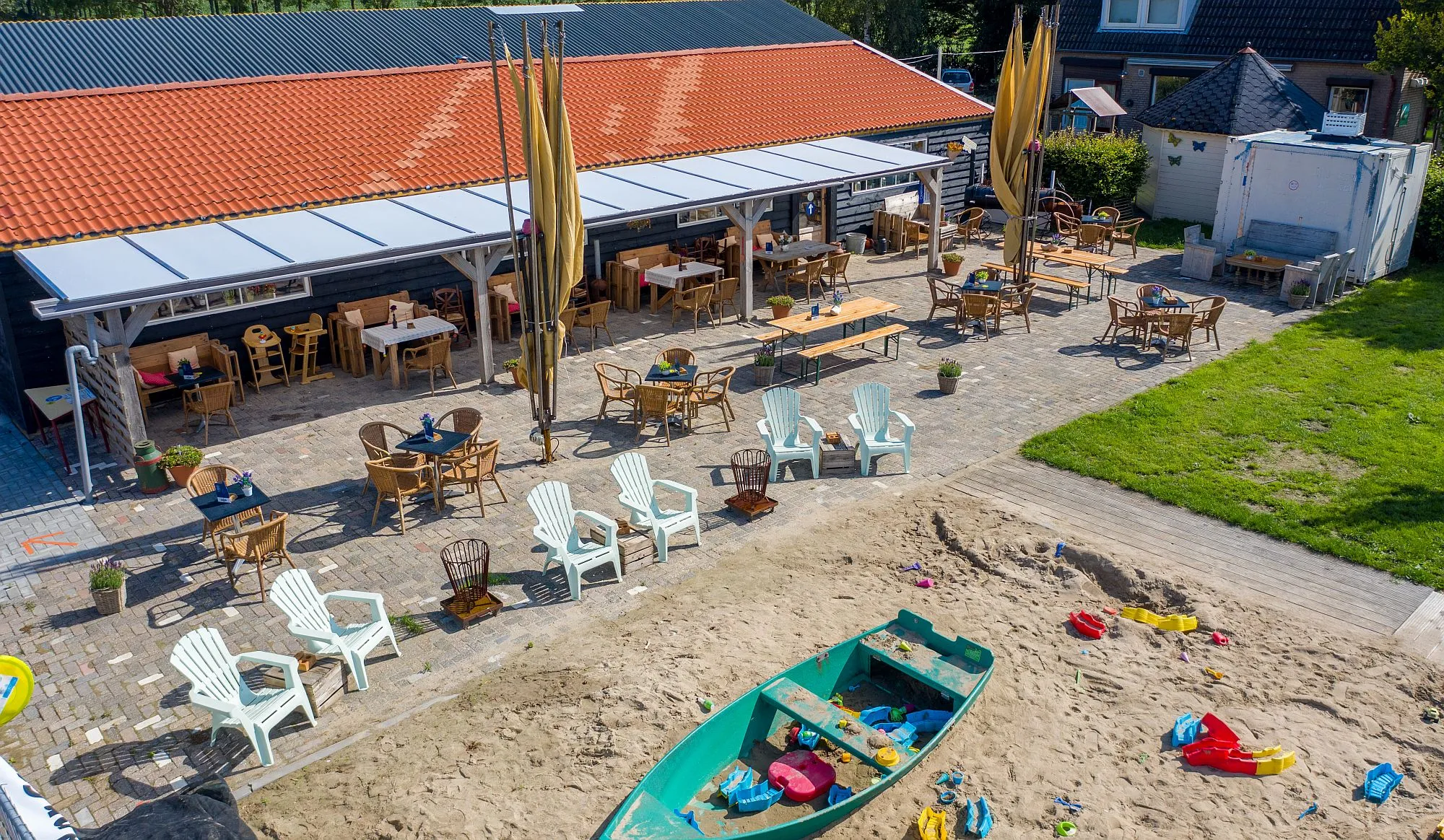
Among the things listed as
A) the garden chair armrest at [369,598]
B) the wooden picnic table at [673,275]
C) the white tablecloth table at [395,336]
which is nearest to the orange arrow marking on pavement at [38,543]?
the garden chair armrest at [369,598]

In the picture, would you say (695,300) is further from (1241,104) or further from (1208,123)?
(1241,104)

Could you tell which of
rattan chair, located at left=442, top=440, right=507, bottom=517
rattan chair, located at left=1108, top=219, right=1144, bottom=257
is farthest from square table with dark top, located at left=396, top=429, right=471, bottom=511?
rattan chair, located at left=1108, top=219, right=1144, bottom=257

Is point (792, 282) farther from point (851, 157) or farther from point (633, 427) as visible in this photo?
point (633, 427)

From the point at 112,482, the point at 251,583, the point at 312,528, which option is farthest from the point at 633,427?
the point at 112,482

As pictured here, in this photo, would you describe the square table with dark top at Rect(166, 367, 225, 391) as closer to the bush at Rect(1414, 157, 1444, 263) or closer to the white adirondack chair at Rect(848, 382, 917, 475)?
the white adirondack chair at Rect(848, 382, 917, 475)

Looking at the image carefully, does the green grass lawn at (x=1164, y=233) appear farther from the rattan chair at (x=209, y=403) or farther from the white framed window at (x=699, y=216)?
the rattan chair at (x=209, y=403)
